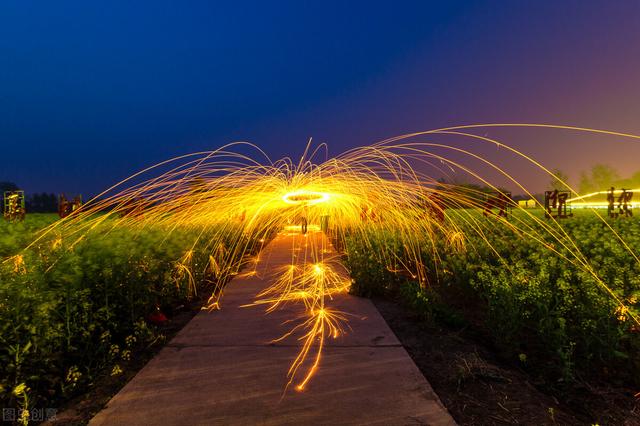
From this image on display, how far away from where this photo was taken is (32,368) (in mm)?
3064

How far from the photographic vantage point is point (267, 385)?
10.9ft

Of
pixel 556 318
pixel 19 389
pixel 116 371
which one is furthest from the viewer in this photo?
pixel 556 318

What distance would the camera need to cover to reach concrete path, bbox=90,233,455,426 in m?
2.85

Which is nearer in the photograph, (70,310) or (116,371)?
(70,310)

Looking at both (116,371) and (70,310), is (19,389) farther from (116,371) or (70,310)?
(116,371)

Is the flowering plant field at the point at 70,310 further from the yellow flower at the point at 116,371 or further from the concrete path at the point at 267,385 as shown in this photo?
the concrete path at the point at 267,385

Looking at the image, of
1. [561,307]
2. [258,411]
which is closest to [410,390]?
[258,411]

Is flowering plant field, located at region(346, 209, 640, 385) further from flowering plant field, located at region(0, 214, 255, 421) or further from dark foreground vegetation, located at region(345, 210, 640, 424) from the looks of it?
flowering plant field, located at region(0, 214, 255, 421)

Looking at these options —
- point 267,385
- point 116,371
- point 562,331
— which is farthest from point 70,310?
point 562,331

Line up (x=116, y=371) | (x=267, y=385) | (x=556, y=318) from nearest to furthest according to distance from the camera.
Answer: (x=267, y=385), (x=116, y=371), (x=556, y=318)

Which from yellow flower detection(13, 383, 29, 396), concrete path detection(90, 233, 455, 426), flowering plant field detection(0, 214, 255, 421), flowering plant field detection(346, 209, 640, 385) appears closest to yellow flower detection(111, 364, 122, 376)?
flowering plant field detection(0, 214, 255, 421)

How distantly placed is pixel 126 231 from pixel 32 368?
3008 millimetres

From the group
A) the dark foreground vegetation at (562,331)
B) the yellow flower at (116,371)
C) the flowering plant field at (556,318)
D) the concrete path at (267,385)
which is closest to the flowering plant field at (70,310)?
the yellow flower at (116,371)

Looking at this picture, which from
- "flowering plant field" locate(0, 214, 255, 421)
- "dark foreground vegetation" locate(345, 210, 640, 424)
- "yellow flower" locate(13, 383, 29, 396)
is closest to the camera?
"yellow flower" locate(13, 383, 29, 396)
